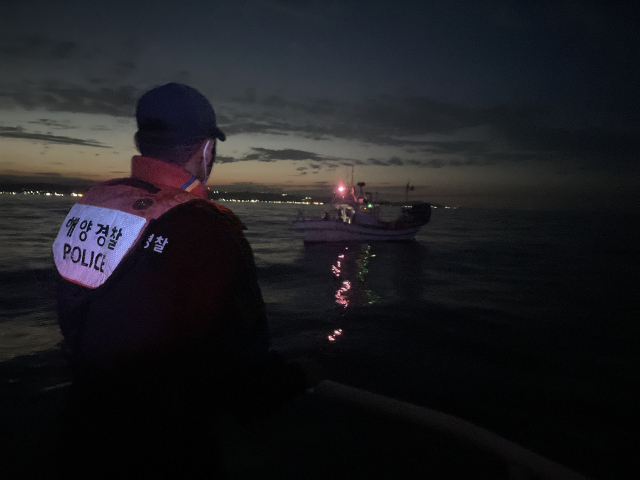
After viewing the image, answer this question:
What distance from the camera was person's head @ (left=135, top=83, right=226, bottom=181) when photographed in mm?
1422

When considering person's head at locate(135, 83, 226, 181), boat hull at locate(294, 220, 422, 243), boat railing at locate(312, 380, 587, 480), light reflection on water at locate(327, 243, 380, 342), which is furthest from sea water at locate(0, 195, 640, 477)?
boat hull at locate(294, 220, 422, 243)

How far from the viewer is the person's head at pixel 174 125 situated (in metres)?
1.42

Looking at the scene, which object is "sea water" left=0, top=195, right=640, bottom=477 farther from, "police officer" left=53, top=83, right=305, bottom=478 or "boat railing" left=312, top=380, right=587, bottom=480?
"boat railing" left=312, top=380, right=587, bottom=480

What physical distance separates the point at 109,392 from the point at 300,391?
2.24ft

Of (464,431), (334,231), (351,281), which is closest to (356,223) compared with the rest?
(334,231)

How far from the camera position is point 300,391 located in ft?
4.81

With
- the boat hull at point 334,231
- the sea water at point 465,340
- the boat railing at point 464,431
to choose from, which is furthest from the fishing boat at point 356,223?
the boat railing at point 464,431

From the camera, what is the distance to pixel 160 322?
113 centimetres

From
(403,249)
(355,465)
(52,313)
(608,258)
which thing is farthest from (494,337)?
(608,258)

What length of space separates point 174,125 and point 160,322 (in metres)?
0.76

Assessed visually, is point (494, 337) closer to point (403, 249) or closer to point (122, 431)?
point (122, 431)

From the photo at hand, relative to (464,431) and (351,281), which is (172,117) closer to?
(464,431)

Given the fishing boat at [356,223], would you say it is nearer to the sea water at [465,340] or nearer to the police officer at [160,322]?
the sea water at [465,340]

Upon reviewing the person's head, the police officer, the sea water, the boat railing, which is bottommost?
the sea water
